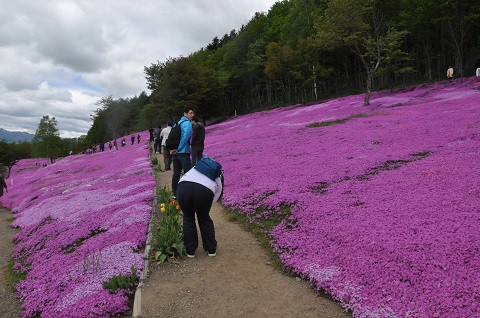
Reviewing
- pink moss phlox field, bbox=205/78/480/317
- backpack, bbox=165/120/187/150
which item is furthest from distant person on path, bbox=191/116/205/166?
pink moss phlox field, bbox=205/78/480/317

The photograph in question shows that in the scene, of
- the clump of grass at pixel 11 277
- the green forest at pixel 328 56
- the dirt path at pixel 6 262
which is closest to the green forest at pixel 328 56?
the green forest at pixel 328 56

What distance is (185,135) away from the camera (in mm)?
10305

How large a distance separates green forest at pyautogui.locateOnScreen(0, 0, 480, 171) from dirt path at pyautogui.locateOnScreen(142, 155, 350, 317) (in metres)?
30.0

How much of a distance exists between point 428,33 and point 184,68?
40397mm

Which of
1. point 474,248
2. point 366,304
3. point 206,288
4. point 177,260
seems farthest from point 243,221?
point 474,248

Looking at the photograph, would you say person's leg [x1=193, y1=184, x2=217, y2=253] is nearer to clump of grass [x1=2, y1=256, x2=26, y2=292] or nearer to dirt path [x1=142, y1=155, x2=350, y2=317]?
dirt path [x1=142, y1=155, x2=350, y2=317]

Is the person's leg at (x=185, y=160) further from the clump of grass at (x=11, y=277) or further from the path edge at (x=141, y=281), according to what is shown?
the clump of grass at (x=11, y=277)

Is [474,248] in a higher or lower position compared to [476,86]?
lower

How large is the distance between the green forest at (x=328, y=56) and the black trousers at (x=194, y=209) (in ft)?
98.6

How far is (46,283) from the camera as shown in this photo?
760 cm

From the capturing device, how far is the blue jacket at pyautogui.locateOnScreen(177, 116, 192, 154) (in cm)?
1018

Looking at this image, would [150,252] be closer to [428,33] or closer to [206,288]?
[206,288]

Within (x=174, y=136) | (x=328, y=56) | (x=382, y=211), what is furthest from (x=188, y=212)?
(x=328, y=56)

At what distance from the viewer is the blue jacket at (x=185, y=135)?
10180mm
